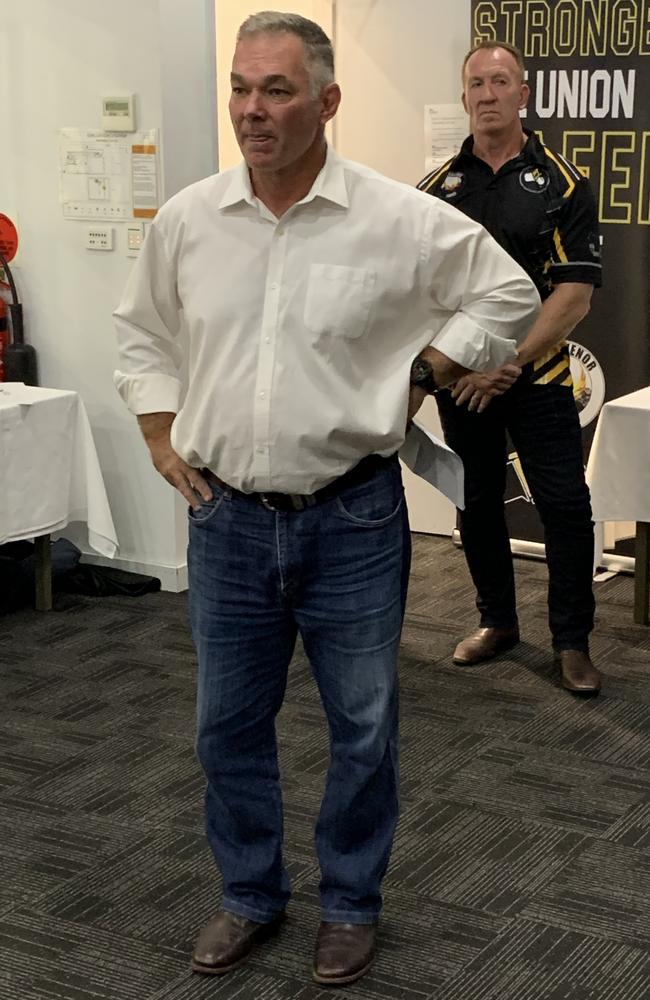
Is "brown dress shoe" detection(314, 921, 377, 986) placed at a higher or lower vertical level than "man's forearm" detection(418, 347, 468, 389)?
lower

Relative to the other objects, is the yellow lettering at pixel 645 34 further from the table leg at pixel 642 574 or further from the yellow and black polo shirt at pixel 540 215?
the table leg at pixel 642 574

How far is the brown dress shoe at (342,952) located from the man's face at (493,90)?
80.1 inches

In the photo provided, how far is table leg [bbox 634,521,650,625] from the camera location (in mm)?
4102

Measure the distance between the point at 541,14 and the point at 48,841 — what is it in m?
3.12

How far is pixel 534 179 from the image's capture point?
11.4 feet

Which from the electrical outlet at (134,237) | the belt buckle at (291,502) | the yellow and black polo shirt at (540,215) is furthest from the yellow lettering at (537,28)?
the belt buckle at (291,502)

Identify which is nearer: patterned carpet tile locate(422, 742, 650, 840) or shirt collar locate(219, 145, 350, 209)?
shirt collar locate(219, 145, 350, 209)

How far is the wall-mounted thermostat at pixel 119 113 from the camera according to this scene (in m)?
4.31

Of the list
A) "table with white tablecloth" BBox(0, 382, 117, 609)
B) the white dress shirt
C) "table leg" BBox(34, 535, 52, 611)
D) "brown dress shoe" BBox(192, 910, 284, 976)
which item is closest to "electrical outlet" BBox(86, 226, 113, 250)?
"table with white tablecloth" BBox(0, 382, 117, 609)

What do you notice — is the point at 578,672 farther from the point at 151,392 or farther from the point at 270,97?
the point at 270,97

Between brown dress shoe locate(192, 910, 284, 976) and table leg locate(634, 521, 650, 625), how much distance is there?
2.10 meters

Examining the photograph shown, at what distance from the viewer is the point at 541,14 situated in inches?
178

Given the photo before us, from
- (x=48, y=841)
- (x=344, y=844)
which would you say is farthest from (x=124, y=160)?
(x=344, y=844)

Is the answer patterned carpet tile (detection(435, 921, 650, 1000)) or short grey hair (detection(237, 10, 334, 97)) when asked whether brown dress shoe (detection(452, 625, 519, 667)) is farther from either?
short grey hair (detection(237, 10, 334, 97))
